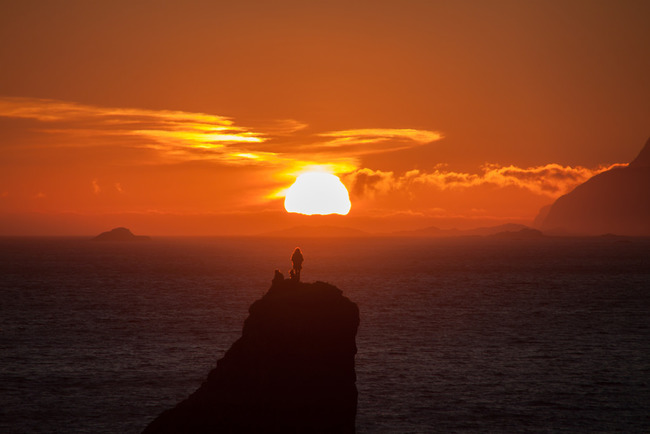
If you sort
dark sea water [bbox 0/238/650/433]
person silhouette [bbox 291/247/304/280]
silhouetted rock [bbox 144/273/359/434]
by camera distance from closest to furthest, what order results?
silhouetted rock [bbox 144/273/359/434]
person silhouette [bbox 291/247/304/280]
dark sea water [bbox 0/238/650/433]

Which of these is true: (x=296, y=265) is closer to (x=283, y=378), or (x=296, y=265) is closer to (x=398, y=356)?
(x=283, y=378)

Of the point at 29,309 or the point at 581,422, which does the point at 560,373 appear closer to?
the point at 581,422

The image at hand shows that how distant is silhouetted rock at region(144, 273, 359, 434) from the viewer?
32.2 metres

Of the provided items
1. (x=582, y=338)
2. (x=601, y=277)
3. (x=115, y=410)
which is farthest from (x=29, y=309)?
(x=601, y=277)

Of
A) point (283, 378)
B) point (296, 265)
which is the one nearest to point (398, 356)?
point (296, 265)

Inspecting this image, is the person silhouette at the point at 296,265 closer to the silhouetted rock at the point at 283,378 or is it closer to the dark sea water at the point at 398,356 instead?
the silhouetted rock at the point at 283,378

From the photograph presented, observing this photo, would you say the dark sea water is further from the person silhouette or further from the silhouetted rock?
the person silhouette

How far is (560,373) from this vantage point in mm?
59344

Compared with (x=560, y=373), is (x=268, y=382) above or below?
above

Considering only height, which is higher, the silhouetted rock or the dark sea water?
the silhouetted rock

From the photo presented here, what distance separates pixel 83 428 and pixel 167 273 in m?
149

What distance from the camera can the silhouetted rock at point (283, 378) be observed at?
3222 cm

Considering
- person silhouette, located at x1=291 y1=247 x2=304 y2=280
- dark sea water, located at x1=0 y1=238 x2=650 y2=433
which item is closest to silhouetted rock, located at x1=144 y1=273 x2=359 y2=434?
person silhouette, located at x1=291 y1=247 x2=304 y2=280

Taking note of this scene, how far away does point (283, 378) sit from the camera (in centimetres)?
3259
